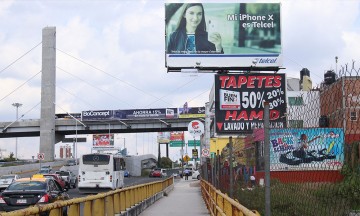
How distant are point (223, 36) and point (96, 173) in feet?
42.3

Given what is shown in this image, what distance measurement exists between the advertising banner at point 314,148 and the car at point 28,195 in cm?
1011

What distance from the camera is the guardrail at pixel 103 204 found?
7.87 m

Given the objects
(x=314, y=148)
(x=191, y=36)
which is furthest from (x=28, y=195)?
(x=191, y=36)

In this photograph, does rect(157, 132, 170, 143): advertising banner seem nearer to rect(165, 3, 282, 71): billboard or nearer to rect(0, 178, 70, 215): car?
rect(165, 3, 282, 71): billboard

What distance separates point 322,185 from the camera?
22.6 feet

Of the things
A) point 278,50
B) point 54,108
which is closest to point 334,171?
point 278,50

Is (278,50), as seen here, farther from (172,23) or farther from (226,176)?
(226,176)

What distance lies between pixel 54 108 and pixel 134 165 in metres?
28.1

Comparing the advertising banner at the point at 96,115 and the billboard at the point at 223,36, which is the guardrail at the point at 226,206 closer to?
the billboard at the point at 223,36

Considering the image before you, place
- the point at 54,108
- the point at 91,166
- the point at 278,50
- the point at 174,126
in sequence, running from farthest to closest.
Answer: the point at 174,126, the point at 54,108, the point at 278,50, the point at 91,166

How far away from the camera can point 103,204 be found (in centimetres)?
1281

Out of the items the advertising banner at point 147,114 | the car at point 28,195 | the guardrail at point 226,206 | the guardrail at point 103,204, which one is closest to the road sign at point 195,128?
the guardrail at point 103,204

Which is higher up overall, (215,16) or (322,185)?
(215,16)

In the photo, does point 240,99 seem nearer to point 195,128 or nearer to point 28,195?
point 195,128
